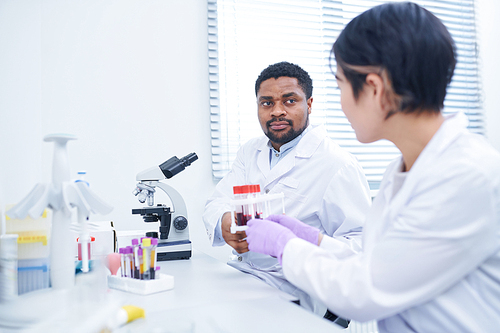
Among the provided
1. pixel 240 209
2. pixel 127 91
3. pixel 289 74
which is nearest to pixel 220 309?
pixel 240 209

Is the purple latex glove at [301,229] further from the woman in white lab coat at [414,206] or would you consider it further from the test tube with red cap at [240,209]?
the woman in white lab coat at [414,206]

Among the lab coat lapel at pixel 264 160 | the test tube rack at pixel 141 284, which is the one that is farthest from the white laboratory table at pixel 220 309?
the lab coat lapel at pixel 264 160

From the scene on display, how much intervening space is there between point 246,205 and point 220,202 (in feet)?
1.82

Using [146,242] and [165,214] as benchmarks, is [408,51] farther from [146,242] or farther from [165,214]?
[165,214]

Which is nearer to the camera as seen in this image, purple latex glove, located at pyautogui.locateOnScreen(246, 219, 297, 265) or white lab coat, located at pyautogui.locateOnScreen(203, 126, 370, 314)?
purple latex glove, located at pyautogui.locateOnScreen(246, 219, 297, 265)

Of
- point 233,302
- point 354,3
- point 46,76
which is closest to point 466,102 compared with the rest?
point 354,3

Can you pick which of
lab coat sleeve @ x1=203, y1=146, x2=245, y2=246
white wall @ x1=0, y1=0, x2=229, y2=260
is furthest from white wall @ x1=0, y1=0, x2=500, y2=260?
lab coat sleeve @ x1=203, y1=146, x2=245, y2=246

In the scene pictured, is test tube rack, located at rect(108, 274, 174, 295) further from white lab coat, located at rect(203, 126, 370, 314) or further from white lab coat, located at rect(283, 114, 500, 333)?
white lab coat, located at rect(203, 126, 370, 314)

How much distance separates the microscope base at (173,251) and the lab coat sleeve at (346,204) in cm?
58

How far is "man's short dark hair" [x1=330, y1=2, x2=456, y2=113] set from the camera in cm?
81

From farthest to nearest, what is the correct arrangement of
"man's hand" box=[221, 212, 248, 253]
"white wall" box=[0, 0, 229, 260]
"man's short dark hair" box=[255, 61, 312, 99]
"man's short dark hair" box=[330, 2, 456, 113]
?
"white wall" box=[0, 0, 229, 260]
"man's short dark hair" box=[255, 61, 312, 99]
"man's hand" box=[221, 212, 248, 253]
"man's short dark hair" box=[330, 2, 456, 113]

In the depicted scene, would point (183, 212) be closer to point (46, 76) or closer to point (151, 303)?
point (151, 303)

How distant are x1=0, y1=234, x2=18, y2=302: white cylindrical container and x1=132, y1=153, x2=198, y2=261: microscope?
705 millimetres

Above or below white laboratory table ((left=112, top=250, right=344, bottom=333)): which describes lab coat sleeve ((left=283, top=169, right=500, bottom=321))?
above
